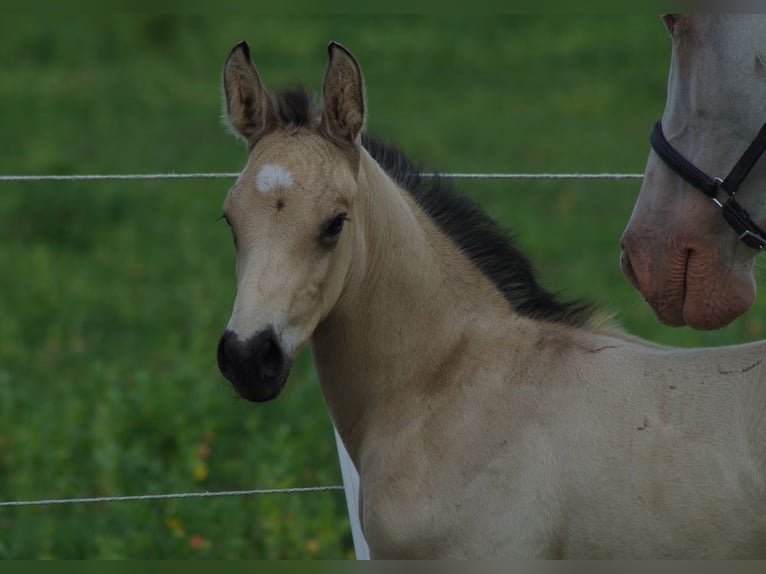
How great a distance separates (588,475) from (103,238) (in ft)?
25.2

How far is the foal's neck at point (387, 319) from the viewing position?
3785 mm

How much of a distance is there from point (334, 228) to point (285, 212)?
15cm

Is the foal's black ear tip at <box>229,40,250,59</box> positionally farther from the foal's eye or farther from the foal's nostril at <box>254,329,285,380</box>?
the foal's nostril at <box>254,329,285,380</box>

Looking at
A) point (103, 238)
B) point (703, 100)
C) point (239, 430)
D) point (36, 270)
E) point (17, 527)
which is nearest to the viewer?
point (703, 100)

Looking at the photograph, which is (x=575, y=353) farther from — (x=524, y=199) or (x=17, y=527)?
(x=524, y=199)

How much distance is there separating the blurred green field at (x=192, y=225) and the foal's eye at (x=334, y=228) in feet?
2.05

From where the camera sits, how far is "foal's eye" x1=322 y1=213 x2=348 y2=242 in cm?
350

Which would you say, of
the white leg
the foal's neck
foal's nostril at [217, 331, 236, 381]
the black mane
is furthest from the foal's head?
the white leg

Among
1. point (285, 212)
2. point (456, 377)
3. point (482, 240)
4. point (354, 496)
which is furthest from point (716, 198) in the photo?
point (354, 496)

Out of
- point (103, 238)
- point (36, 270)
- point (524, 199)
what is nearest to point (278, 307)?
point (36, 270)

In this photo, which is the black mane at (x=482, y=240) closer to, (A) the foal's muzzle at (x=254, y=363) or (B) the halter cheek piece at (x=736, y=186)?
(B) the halter cheek piece at (x=736, y=186)

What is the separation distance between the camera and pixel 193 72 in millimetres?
16578

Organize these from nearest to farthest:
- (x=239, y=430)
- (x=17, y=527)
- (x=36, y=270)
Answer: (x=17, y=527) < (x=239, y=430) < (x=36, y=270)

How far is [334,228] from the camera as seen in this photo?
11.6 feet
